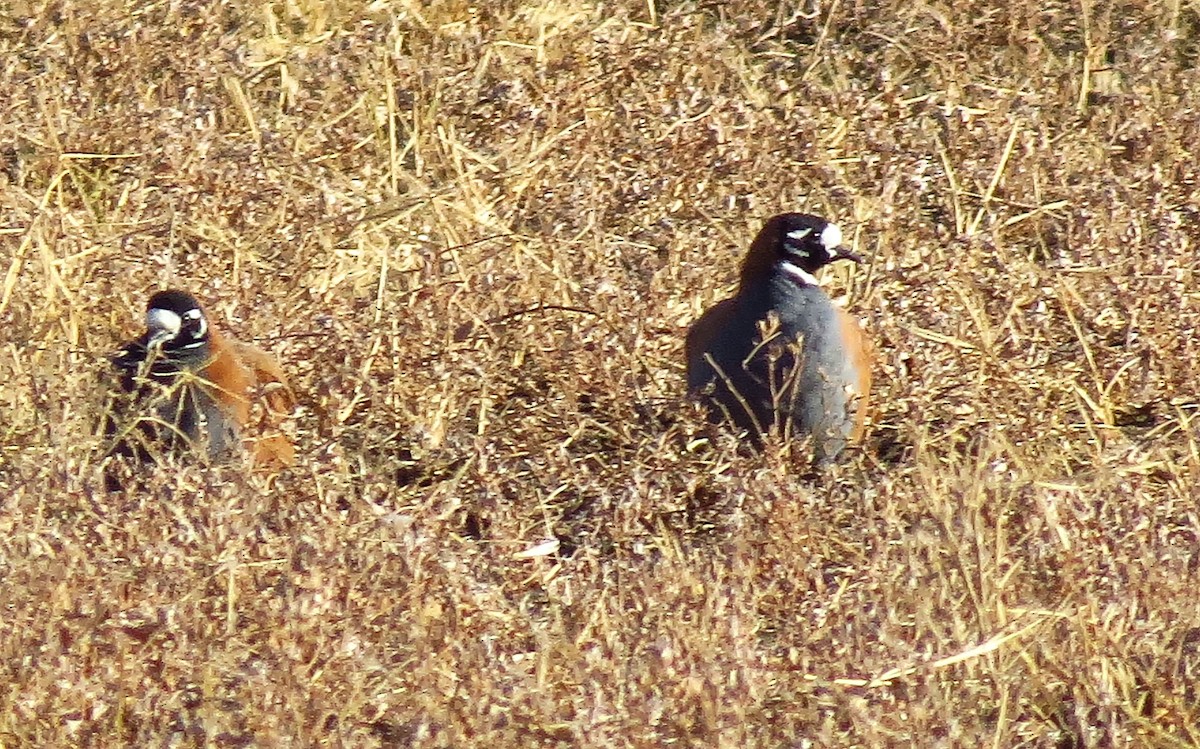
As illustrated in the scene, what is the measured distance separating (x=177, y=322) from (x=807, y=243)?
2.11m

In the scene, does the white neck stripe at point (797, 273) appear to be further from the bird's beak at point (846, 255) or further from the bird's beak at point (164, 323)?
the bird's beak at point (164, 323)

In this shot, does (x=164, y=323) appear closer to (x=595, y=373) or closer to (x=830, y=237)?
(x=595, y=373)

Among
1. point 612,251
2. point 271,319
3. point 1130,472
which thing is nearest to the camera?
point 1130,472

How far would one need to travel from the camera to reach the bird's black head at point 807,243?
7027 mm

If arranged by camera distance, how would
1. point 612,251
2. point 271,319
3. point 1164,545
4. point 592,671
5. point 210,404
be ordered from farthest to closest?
point 612,251
point 271,319
point 210,404
point 1164,545
point 592,671

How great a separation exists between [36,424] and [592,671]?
2530mm

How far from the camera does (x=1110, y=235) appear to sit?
7.30 metres

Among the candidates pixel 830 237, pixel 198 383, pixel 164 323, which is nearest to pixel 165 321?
pixel 164 323

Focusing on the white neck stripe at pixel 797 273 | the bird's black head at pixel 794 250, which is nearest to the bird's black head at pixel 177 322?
the bird's black head at pixel 794 250

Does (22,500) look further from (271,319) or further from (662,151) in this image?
(662,151)

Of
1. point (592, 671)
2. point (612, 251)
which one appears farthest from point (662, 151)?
→ point (592, 671)

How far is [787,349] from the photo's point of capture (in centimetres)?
665

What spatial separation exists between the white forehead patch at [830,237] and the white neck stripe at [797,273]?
12cm

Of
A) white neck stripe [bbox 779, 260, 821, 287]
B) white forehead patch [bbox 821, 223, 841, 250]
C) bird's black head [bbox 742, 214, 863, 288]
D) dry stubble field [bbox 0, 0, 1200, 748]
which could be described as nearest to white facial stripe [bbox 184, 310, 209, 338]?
dry stubble field [bbox 0, 0, 1200, 748]
